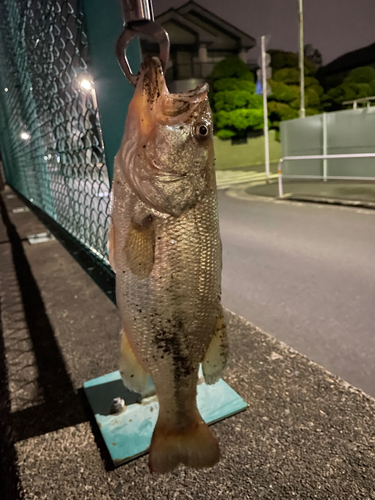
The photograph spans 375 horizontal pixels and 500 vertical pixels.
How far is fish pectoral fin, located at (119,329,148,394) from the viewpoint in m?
1.27

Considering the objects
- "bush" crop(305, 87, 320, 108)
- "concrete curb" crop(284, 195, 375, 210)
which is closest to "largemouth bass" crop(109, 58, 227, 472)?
"concrete curb" crop(284, 195, 375, 210)

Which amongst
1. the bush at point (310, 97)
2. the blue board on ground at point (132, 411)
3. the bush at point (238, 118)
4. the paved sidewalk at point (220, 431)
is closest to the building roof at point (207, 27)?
the bush at point (310, 97)

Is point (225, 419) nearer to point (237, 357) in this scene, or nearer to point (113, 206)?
point (237, 357)

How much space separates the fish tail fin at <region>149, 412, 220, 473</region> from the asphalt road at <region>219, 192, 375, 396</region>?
158cm

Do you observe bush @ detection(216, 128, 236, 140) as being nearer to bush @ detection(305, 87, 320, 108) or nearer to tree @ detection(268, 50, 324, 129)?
tree @ detection(268, 50, 324, 129)

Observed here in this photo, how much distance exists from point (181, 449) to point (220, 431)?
57cm

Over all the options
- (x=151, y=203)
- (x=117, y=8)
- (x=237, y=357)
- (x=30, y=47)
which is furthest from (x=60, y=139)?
(x=151, y=203)

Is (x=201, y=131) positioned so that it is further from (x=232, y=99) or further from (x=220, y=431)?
(x=232, y=99)

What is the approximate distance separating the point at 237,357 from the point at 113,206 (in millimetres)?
1618

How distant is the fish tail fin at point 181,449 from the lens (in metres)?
1.29

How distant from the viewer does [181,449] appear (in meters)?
1.29

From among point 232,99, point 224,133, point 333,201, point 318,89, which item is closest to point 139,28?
point 333,201

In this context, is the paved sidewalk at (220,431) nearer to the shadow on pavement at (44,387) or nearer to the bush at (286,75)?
the shadow on pavement at (44,387)

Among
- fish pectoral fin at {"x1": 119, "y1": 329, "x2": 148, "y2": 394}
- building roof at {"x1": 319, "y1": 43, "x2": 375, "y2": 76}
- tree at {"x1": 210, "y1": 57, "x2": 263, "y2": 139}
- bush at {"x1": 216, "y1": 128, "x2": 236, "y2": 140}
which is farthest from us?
building roof at {"x1": 319, "y1": 43, "x2": 375, "y2": 76}
